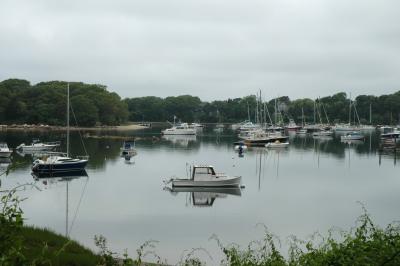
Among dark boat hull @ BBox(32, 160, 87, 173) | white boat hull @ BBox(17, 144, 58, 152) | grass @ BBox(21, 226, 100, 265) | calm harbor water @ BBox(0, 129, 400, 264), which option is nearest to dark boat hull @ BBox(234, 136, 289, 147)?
calm harbor water @ BBox(0, 129, 400, 264)

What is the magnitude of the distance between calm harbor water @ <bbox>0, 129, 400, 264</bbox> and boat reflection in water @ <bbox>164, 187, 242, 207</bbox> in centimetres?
6

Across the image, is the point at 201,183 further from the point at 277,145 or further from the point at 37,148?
the point at 277,145

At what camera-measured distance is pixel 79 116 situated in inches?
4414

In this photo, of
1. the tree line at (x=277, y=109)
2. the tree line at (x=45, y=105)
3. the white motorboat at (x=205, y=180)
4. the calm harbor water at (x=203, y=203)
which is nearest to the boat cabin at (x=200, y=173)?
the white motorboat at (x=205, y=180)

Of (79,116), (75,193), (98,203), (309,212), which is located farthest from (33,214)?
(79,116)

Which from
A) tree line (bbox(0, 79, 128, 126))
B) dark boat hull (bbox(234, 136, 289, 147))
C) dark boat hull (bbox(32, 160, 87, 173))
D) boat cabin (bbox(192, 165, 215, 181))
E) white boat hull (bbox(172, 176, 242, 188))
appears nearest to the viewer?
white boat hull (bbox(172, 176, 242, 188))

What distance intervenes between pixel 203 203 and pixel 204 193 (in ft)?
9.16

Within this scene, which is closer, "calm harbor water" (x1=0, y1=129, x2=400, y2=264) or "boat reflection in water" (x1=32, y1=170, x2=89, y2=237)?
"calm harbor water" (x1=0, y1=129, x2=400, y2=264)

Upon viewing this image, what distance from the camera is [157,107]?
16662 centimetres

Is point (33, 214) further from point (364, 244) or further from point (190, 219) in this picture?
point (364, 244)

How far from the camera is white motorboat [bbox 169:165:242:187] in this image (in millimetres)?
31953

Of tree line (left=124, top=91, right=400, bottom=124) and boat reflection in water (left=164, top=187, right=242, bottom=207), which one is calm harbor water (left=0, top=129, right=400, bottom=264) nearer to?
boat reflection in water (left=164, top=187, right=242, bottom=207)

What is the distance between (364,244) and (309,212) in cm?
1957

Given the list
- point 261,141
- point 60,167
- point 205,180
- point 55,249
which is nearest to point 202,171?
point 205,180
